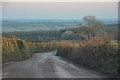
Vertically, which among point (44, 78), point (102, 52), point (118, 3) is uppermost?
point (118, 3)

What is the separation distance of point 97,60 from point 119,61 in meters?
2.77

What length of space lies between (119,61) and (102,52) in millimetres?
2791

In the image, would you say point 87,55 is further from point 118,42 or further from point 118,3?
point 118,3

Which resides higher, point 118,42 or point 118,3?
point 118,3

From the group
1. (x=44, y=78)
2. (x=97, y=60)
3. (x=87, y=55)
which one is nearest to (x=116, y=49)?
(x=97, y=60)

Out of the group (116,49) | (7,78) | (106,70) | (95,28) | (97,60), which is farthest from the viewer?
(95,28)

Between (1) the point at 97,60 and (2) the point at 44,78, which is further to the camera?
(1) the point at 97,60

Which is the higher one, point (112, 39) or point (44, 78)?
point (112, 39)

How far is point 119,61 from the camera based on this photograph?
14.2 metres

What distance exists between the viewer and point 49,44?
6894 centimetres

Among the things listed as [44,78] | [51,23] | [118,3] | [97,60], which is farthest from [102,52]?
[51,23]

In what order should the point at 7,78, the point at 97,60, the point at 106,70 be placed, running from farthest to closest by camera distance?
the point at 97,60 < the point at 106,70 < the point at 7,78

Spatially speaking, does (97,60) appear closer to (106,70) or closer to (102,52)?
(102,52)

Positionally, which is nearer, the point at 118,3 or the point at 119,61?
the point at 119,61
